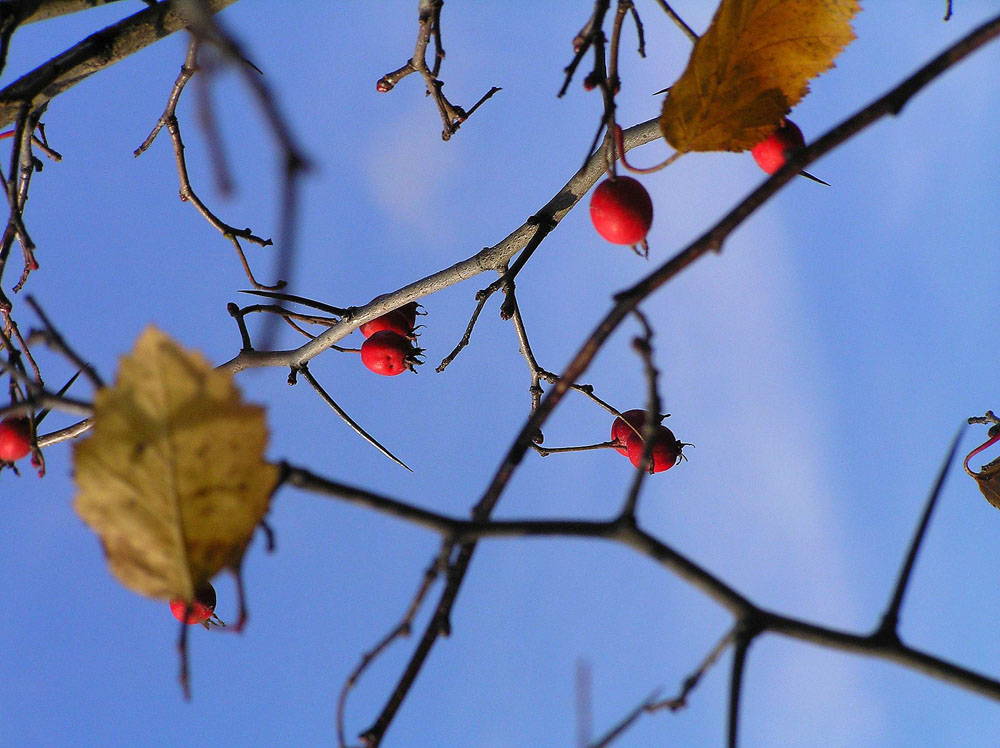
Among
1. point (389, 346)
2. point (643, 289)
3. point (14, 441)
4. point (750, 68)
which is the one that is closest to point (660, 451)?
point (389, 346)

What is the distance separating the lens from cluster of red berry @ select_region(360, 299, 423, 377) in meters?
2.14

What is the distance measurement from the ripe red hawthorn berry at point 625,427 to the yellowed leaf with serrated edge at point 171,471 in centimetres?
133

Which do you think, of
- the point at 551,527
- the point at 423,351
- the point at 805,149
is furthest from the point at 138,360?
the point at 423,351

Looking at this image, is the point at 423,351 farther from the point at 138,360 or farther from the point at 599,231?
the point at 138,360

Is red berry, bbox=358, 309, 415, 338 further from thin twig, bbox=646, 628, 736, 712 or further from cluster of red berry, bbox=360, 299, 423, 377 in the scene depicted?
thin twig, bbox=646, 628, 736, 712

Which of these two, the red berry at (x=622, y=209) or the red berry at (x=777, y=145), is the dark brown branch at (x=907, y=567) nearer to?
the red berry at (x=622, y=209)

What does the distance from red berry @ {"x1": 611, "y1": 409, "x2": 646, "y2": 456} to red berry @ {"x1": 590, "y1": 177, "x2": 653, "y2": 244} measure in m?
0.66

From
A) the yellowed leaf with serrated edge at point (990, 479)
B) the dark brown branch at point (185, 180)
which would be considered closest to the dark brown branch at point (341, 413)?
the dark brown branch at point (185, 180)

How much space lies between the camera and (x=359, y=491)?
806 mm

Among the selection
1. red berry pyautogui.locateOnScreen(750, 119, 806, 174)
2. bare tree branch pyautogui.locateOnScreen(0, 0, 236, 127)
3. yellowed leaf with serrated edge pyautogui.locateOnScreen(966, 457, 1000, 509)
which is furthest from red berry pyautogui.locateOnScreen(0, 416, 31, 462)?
yellowed leaf with serrated edge pyautogui.locateOnScreen(966, 457, 1000, 509)

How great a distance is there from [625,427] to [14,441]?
155 centimetres

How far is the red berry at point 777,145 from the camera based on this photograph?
1729 mm

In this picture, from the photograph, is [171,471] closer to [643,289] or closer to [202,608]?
[643,289]

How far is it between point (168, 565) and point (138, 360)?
245 millimetres
